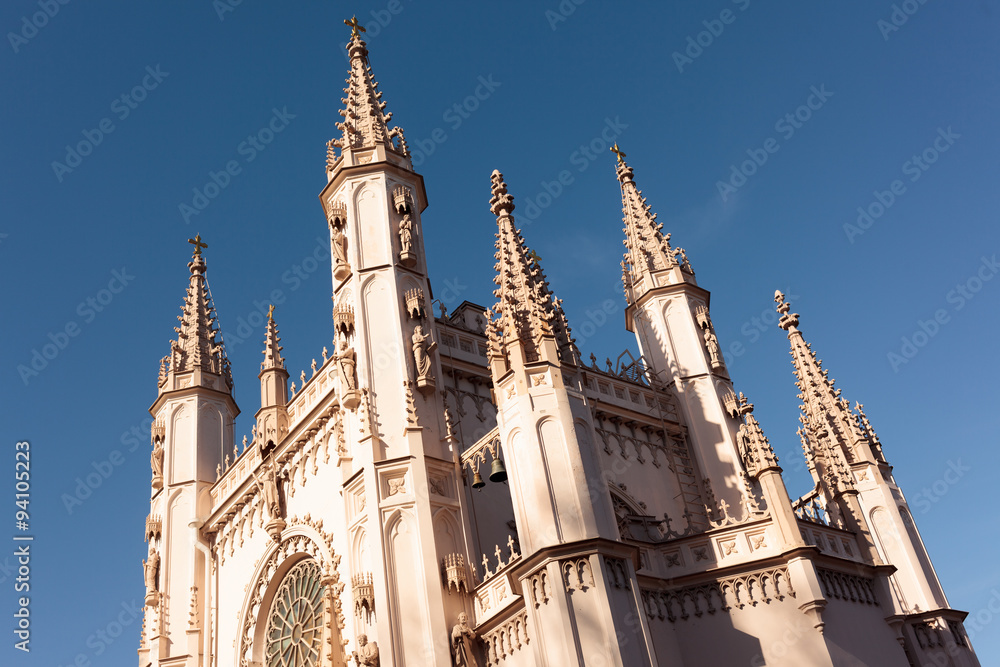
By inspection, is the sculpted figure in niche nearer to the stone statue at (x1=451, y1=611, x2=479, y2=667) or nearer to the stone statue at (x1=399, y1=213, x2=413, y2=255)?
the stone statue at (x1=399, y1=213, x2=413, y2=255)

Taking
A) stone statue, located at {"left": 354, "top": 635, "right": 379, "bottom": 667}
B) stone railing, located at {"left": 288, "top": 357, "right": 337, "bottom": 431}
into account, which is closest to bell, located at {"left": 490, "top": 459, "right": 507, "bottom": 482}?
stone statue, located at {"left": 354, "top": 635, "right": 379, "bottom": 667}

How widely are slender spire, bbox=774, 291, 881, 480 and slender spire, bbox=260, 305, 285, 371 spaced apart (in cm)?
1656

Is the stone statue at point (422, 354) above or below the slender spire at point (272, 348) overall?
below

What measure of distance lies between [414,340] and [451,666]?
8.31 meters

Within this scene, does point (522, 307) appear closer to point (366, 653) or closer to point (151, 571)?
point (366, 653)

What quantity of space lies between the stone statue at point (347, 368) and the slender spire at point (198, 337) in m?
14.4

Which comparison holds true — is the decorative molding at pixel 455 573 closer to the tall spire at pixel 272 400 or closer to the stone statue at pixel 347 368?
the stone statue at pixel 347 368

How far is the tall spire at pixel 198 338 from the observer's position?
37906mm

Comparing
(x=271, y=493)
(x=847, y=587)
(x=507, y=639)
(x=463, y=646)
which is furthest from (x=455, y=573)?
(x=271, y=493)

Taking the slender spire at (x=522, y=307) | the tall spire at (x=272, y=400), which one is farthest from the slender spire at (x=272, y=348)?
the slender spire at (x=522, y=307)

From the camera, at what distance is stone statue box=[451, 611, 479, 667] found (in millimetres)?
20406

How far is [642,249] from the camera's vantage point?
32406 mm

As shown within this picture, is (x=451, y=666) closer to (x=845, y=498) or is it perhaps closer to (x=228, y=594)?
(x=845, y=498)

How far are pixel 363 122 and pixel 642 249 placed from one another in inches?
399
